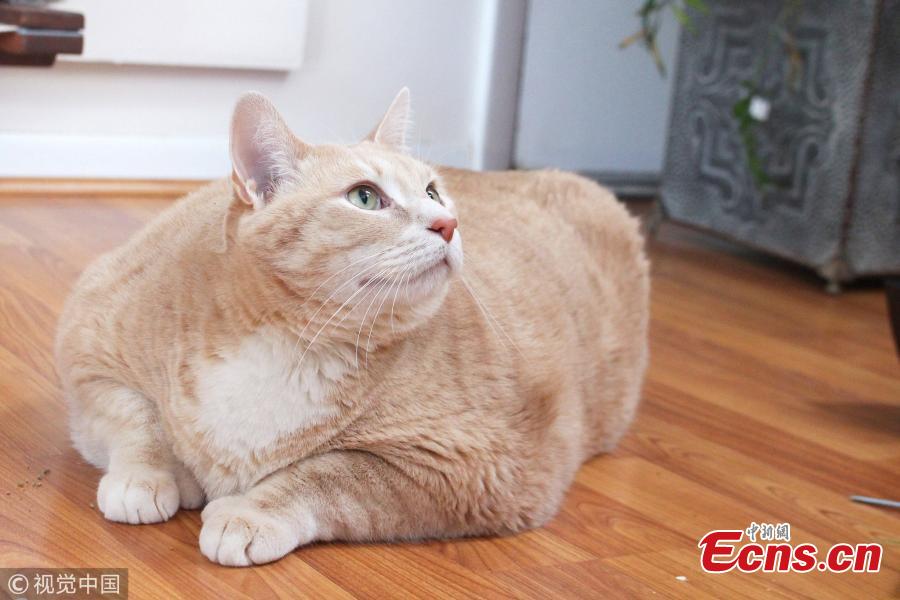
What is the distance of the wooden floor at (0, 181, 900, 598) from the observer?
4.17 feet

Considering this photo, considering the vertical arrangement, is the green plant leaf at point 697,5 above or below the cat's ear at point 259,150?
above

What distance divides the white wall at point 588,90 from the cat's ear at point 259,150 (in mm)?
2469

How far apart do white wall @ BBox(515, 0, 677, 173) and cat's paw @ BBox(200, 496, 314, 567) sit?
8.45 feet

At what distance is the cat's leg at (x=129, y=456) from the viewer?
51.8 inches

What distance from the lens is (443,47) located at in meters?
3.54

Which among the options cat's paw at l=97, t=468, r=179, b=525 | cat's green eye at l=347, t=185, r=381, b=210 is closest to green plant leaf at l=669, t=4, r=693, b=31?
cat's green eye at l=347, t=185, r=381, b=210

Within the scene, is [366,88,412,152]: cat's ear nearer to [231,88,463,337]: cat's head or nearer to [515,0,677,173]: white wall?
[231,88,463,337]: cat's head

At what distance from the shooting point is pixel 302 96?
3.32m

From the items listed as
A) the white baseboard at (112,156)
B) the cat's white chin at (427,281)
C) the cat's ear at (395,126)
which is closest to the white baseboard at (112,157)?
the white baseboard at (112,156)

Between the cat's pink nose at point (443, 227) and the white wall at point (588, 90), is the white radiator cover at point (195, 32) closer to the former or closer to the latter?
the white wall at point (588, 90)

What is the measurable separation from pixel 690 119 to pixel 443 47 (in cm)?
77

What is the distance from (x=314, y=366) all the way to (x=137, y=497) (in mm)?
242

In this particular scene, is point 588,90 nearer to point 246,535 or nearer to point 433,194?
point 433,194

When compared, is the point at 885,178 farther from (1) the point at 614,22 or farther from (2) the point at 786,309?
(1) the point at 614,22
